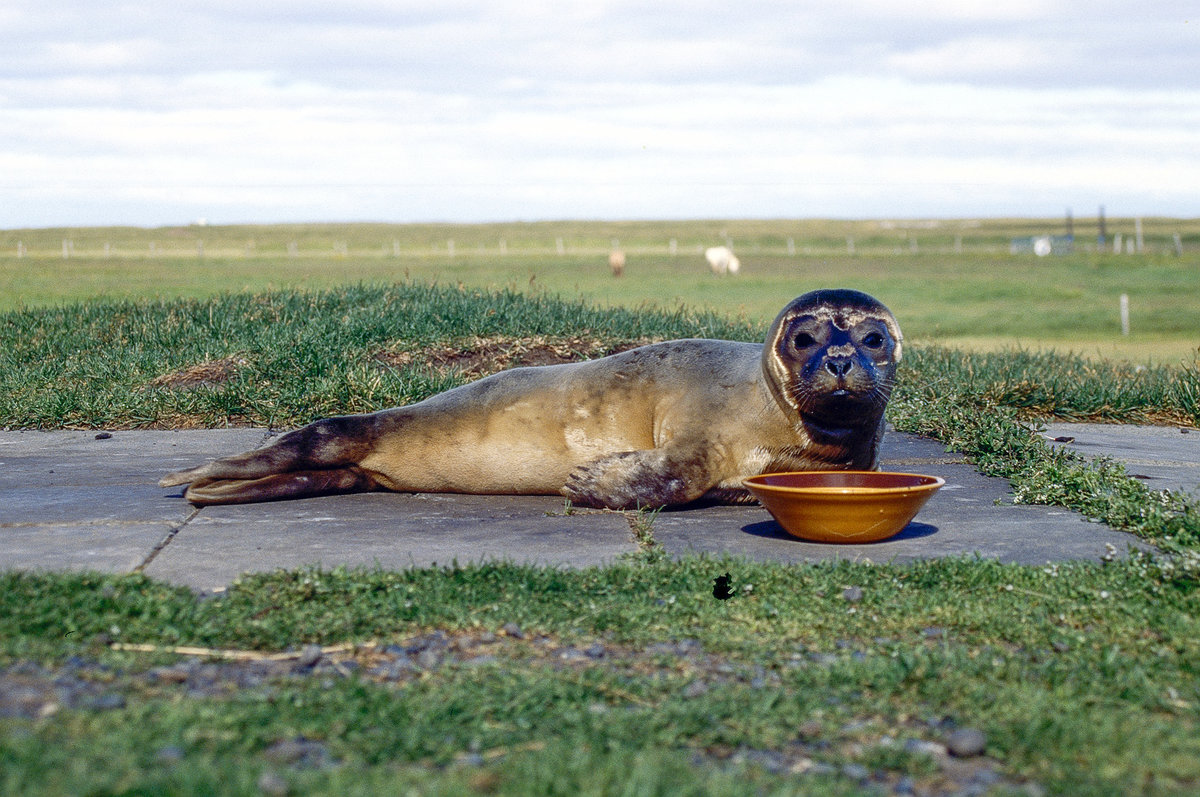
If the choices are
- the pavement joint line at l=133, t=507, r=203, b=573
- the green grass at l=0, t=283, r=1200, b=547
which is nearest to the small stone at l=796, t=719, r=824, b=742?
the pavement joint line at l=133, t=507, r=203, b=573

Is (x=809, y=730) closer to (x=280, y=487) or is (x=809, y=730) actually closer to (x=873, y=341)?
(x=873, y=341)

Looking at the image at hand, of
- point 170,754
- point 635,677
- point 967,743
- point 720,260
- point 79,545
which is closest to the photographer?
point 170,754

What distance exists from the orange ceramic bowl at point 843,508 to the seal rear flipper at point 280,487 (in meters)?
1.93

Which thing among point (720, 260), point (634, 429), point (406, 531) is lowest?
point (406, 531)

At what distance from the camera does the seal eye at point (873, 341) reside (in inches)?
200

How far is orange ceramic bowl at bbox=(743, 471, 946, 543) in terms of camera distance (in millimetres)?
4516

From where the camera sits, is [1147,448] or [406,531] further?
[1147,448]

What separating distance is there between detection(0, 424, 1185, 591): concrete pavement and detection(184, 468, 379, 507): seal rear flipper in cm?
7

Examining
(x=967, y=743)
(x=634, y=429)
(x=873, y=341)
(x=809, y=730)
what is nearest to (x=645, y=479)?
(x=634, y=429)

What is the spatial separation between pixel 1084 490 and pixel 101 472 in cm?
478

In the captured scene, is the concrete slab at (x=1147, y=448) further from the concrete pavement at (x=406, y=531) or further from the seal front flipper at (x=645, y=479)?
the seal front flipper at (x=645, y=479)

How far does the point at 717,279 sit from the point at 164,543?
44.0 meters

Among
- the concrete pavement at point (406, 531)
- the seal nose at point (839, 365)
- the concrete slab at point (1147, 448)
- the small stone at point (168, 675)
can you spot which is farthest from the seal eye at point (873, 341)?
the small stone at point (168, 675)

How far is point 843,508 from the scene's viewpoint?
179 inches
